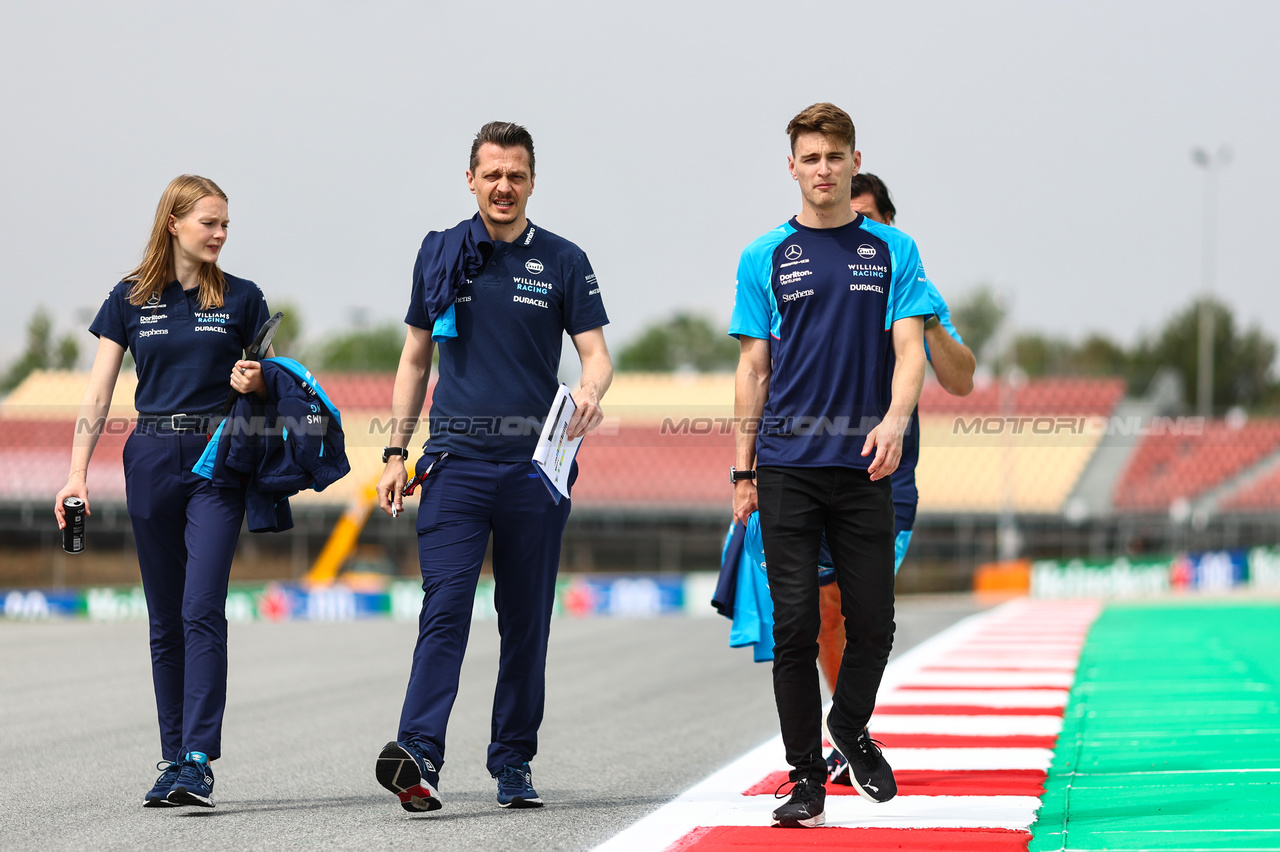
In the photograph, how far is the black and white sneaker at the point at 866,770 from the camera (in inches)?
175

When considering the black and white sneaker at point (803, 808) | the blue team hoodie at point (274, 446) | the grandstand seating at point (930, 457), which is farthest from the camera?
the grandstand seating at point (930, 457)

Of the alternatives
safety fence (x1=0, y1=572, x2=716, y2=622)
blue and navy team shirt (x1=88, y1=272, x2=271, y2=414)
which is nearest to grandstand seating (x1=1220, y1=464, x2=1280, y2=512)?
safety fence (x1=0, y1=572, x2=716, y2=622)

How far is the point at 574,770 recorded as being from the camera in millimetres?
5855

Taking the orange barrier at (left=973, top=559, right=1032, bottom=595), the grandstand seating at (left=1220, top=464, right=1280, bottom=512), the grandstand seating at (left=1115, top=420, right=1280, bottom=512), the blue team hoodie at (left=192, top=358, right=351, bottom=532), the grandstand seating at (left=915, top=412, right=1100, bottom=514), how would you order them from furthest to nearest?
the grandstand seating at (left=1115, top=420, right=1280, bottom=512) < the grandstand seating at (left=915, top=412, right=1100, bottom=514) < the grandstand seating at (left=1220, top=464, right=1280, bottom=512) < the orange barrier at (left=973, top=559, right=1032, bottom=595) < the blue team hoodie at (left=192, top=358, right=351, bottom=532)

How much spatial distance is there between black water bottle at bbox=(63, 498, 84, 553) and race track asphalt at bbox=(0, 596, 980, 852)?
885mm

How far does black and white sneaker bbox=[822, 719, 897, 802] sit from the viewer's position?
4.44 meters

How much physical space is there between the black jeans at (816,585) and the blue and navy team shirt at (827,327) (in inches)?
3.9

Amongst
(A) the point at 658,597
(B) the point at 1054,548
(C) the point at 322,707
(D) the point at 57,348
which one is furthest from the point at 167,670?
(D) the point at 57,348

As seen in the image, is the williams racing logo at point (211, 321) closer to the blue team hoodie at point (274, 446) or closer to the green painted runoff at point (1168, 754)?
the blue team hoodie at point (274, 446)

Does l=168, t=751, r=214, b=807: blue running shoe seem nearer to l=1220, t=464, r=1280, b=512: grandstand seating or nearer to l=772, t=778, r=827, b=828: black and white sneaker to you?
l=772, t=778, r=827, b=828: black and white sneaker

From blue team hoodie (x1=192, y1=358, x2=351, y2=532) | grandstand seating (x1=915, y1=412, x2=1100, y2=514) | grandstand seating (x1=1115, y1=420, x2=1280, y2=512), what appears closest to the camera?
blue team hoodie (x1=192, y1=358, x2=351, y2=532)

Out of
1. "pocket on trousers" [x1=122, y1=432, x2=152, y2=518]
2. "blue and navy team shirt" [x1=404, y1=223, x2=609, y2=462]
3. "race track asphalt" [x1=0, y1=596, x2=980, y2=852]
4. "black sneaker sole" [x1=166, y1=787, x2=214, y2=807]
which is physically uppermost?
"blue and navy team shirt" [x1=404, y1=223, x2=609, y2=462]

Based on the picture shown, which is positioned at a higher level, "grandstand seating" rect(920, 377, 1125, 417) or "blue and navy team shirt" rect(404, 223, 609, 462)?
"grandstand seating" rect(920, 377, 1125, 417)

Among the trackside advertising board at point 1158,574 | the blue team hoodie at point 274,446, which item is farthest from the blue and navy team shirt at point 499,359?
the trackside advertising board at point 1158,574
